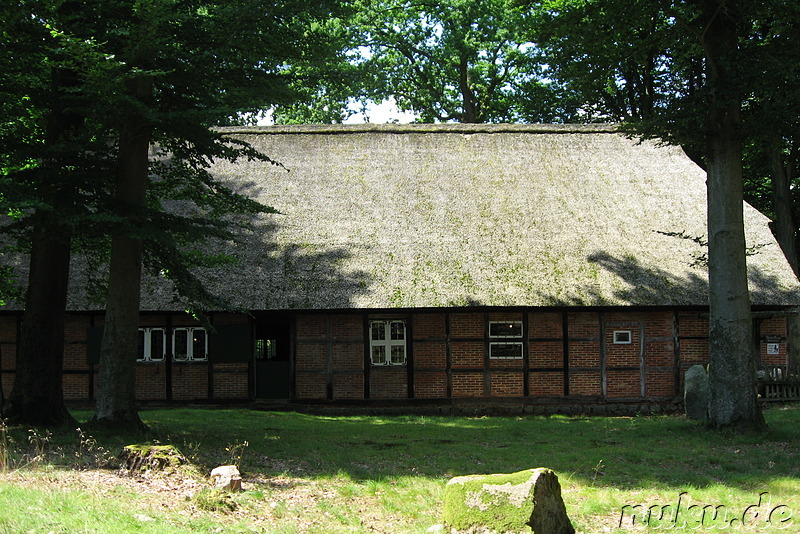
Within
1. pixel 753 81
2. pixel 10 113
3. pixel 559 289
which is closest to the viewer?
pixel 10 113

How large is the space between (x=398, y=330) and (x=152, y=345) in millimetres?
6066

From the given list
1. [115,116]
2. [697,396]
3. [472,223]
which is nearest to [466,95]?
[472,223]

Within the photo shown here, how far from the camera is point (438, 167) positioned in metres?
22.4

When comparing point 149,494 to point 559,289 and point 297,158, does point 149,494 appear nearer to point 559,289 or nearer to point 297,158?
point 559,289

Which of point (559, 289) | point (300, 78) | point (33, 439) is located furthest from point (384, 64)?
point (33, 439)

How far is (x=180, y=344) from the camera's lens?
18.9 m

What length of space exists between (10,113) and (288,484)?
764 cm

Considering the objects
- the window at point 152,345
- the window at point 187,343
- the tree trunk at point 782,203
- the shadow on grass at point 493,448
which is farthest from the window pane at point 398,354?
the tree trunk at point 782,203

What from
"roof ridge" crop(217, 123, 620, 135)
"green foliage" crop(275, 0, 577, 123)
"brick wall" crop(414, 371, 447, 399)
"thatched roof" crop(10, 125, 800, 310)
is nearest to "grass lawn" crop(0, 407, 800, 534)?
"brick wall" crop(414, 371, 447, 399)

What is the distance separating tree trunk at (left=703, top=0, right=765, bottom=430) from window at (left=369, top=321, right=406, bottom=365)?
7546mm

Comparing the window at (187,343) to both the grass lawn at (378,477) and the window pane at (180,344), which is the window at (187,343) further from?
the grass lawn at (378,477)

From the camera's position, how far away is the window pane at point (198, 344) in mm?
18922

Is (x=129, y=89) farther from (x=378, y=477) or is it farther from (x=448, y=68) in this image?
(x=448, y=68)

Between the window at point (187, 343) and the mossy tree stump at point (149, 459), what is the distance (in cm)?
956
